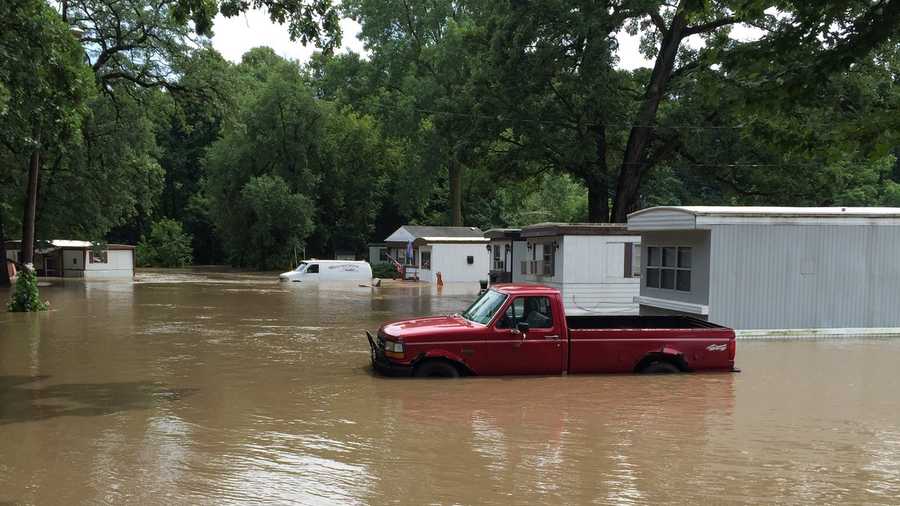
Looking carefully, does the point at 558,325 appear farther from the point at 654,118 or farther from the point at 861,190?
the point at 861,190

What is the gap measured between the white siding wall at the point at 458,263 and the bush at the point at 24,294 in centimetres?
2672

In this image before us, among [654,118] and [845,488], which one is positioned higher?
[654,118]

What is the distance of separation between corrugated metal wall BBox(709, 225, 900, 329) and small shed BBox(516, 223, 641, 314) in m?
7.72

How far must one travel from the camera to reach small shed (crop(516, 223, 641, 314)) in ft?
85.6

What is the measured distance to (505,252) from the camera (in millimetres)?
35906

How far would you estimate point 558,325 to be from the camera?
1253cm

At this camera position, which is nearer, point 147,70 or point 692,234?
point 692,234

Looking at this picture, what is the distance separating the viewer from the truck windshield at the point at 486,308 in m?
12.5

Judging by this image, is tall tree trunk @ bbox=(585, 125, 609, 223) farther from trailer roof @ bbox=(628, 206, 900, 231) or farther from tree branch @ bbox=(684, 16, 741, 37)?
trailer roof @ bbox=(628, 206, 900, 231)

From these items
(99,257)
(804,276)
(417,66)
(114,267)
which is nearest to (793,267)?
(804,276)

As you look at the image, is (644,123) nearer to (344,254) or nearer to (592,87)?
(592,87)

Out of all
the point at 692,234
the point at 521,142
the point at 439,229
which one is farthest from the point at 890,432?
the point at 439,229

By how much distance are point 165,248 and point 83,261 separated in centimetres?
1985

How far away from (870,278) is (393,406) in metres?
13.7
